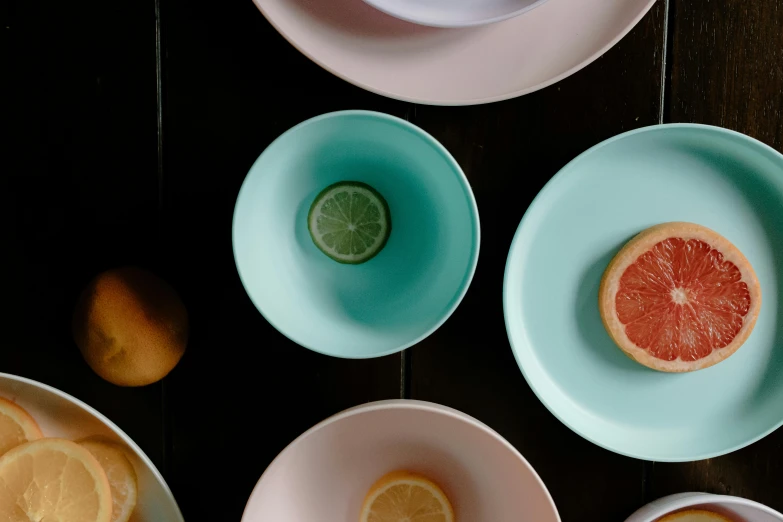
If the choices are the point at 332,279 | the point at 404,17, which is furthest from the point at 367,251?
the point at 404,17

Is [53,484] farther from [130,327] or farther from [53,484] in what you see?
[130,327]

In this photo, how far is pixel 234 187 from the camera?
0.67 meters

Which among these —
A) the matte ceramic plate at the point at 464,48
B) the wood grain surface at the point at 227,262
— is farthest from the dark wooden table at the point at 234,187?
the matte ceramic plate at the point at 464,48

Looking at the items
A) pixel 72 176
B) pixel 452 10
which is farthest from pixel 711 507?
pixel 72 176

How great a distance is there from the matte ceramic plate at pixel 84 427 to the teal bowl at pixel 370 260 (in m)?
0.23

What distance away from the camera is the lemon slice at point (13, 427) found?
2.10 ft

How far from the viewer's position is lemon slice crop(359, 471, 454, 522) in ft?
2.14

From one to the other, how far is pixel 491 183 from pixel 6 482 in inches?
24.0

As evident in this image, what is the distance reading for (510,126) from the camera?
25.9 inches

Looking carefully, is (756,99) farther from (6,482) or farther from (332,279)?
(6,482)

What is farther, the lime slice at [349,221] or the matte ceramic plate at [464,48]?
the lime slice at [349,221]

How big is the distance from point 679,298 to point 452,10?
1.28 ft

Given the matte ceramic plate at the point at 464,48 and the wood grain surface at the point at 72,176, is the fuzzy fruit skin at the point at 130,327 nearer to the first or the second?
the wood grain surface at the point at 72,176

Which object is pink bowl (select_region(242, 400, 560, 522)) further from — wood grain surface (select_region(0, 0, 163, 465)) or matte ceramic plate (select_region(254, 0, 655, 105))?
matte ceramic plate (select_region(254, 0, 655, 105))
